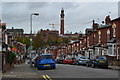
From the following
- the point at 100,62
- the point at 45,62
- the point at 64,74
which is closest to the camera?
the point at 64,74

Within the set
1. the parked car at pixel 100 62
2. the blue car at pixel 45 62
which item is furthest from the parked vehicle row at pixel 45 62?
the parked car at pixel 100 62

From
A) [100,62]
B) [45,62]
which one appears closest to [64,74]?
[45,62]

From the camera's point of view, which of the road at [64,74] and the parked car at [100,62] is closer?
the road at [64,74]

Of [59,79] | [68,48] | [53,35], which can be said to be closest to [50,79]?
[59,79]

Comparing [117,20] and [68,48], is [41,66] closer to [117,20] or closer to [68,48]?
[117,20]

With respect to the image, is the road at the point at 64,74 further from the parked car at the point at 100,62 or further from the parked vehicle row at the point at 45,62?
the parked car at the point at 100,62

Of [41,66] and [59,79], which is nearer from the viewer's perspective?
[59,79]

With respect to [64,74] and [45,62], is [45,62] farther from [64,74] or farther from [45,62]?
[64,74]

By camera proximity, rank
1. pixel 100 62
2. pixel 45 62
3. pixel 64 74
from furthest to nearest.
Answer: pixel 100 62, pixel 45 62, pixel 64 74

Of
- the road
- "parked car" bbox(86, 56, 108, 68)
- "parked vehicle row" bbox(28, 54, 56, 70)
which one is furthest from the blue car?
"parked car" bbox(86, 56, 108, 68)

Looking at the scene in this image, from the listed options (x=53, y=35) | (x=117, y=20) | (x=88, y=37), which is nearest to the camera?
(x=117, y=20)

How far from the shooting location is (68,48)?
8962cm

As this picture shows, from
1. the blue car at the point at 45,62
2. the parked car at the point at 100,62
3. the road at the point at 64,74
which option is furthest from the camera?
the parked car at the point at 100,62

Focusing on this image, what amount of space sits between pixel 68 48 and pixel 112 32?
44716mm
